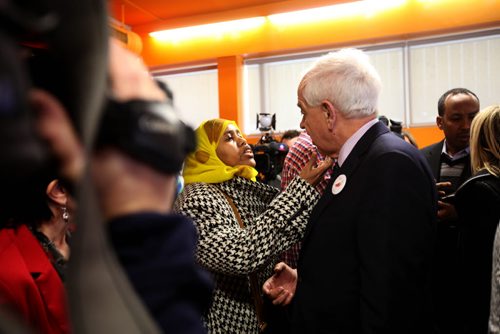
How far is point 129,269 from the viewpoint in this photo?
1.47 feet

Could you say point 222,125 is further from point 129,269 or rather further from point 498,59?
point 498,59

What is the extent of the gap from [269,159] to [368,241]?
2.40m

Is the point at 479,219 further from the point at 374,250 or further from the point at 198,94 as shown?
the point at 198,94

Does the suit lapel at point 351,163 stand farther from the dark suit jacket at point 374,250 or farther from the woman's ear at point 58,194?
the woman's ear at point 58,194

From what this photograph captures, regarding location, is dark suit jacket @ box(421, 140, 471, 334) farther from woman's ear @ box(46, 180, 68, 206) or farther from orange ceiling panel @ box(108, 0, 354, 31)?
orange ceiling panel @ box(108, 0, 354, 31)

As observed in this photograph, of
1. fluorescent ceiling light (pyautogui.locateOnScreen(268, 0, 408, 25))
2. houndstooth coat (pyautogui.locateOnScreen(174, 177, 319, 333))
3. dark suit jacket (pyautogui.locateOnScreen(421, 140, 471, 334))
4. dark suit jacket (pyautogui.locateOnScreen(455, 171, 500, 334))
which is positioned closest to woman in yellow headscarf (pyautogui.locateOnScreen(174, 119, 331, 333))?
houndstooth coat (pyautogui.locateOnScreen(174, 177, 319, 333))

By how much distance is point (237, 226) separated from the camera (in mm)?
2117

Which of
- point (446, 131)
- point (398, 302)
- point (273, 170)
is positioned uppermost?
point (446, 131)

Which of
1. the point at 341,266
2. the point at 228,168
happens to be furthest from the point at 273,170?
the point at 341,266

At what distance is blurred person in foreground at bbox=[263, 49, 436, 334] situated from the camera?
1.49m

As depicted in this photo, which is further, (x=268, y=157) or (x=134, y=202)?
(x=268, y=157)

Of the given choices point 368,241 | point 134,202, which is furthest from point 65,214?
point 134,202

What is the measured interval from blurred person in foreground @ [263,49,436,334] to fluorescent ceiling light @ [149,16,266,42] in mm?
5814

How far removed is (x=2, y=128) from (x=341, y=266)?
4.39 ft
